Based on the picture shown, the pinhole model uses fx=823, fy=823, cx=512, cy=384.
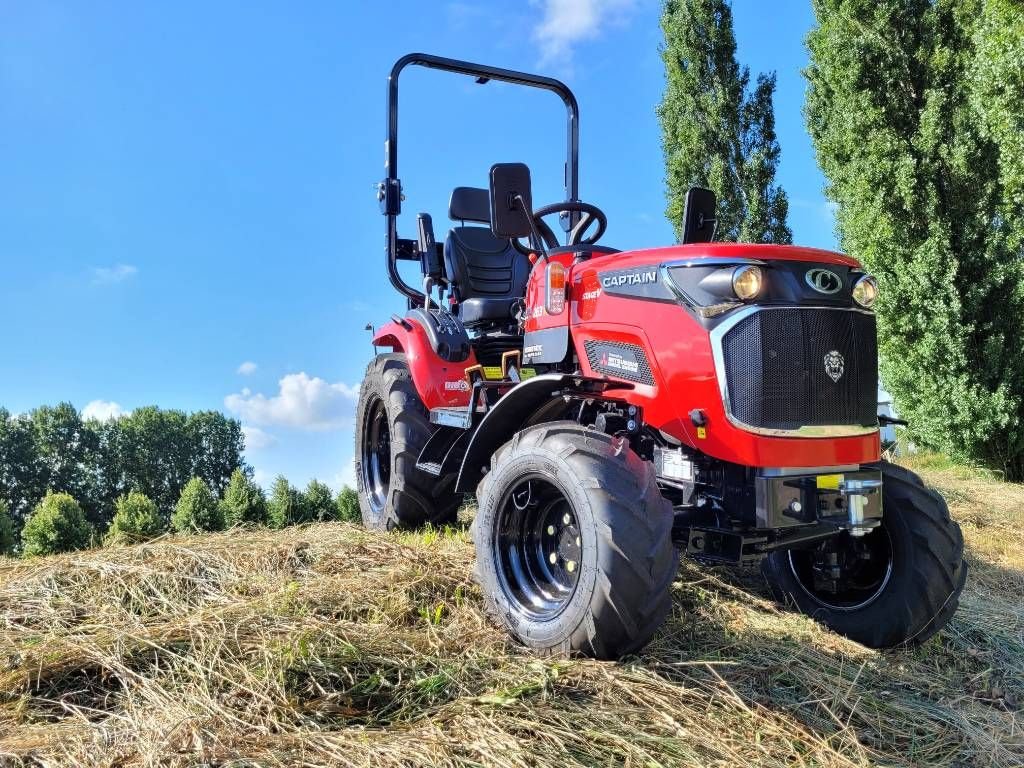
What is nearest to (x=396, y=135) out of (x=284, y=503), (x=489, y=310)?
(x=489, y=310)

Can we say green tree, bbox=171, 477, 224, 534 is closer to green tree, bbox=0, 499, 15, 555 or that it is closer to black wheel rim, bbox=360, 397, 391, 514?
green tree, bbox=0, 499, 15, 555

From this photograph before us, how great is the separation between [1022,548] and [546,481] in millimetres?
6698

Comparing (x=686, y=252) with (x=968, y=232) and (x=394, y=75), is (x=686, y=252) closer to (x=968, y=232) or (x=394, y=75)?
(x=394, y=75)

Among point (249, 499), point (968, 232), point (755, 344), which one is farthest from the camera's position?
point (249, 499)

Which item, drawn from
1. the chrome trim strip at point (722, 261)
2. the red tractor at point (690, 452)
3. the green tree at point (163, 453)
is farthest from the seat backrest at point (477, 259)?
the green tree at point (163, 453)

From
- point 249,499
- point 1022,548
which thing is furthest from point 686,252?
point 249,499

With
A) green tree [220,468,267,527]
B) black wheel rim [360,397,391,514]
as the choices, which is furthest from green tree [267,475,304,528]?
black wheel rim [360,397,391,514]

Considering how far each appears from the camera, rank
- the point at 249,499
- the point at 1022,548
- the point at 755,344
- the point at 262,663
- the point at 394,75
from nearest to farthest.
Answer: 1. the point at 262,663
2. the point at 755,344
3. the point at 394,75
4. the point at 1022,548
5. the point at 249,499

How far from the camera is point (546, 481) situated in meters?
3.35

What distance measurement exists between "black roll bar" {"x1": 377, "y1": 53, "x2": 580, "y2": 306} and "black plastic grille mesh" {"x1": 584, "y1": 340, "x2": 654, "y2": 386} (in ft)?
8.37

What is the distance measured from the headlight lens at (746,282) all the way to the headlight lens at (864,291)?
545 millimetres

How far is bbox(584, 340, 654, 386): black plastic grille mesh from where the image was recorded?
3.46m

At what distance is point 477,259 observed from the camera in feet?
19.3

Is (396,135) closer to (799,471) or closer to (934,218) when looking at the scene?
(799,471)
